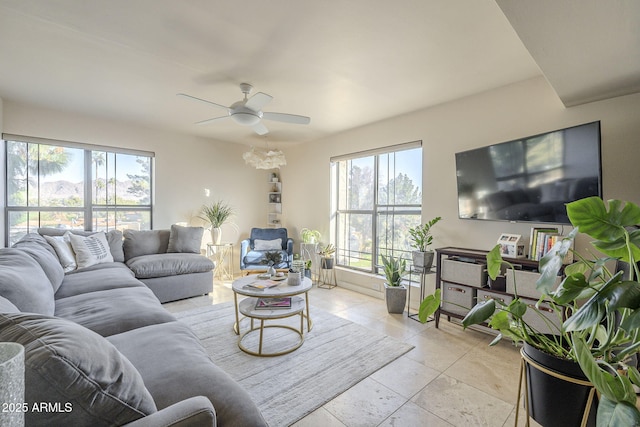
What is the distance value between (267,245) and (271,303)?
2.38m

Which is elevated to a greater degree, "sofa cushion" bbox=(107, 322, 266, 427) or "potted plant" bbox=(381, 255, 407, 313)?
"sofa cushion" bbox=(107, 322, 266, 427)

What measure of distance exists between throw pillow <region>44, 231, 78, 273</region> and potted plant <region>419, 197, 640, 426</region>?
3.83 metres

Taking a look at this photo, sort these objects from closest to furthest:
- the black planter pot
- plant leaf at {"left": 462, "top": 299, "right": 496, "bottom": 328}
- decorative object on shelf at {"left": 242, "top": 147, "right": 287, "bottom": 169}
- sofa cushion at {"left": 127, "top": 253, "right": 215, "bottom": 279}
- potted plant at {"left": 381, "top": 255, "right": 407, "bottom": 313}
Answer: the black planter pot, plant leaf at {"left": 462, "top": 299, "right": 496, "bottom": 328}, potted plant at {"left": 381, "top": 255, "right": 407, "bottom": 313}, sofa cushion at {"left": 127, "top": 253, "right": 215, "bottom": 279}, decorative object on shelf at {"left": 242, "top": 147, "right": 287, "bottom": 169}

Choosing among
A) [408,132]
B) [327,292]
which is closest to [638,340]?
[408,132]

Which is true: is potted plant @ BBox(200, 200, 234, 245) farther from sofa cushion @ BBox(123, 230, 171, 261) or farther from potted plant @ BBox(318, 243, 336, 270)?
potted plant @ BBox(318, 243, 336, 270)

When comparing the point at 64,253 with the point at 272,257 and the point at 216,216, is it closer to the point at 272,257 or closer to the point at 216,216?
the point at 216,216

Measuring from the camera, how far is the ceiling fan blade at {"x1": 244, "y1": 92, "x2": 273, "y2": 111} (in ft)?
7.87

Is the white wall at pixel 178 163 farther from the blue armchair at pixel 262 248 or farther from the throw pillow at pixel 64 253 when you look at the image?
the throw pillow at pixel 64 253

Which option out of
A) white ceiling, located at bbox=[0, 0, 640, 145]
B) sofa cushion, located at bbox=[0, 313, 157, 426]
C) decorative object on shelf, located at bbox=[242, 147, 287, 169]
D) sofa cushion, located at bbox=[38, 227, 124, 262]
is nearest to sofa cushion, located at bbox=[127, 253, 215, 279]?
sofa cushion, located at bbox=[38, 227, 124, 262]

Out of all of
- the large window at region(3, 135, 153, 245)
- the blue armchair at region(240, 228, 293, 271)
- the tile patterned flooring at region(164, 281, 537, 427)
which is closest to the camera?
the tile patterned flooring at region(164, 281, 537, 427)

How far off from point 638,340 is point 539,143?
76.5 inches

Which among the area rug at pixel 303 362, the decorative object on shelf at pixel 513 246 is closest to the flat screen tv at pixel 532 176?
the decorative object on shelf at pixel 513 246

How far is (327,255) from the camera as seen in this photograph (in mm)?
4598

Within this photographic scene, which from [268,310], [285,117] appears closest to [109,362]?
[268,310]
